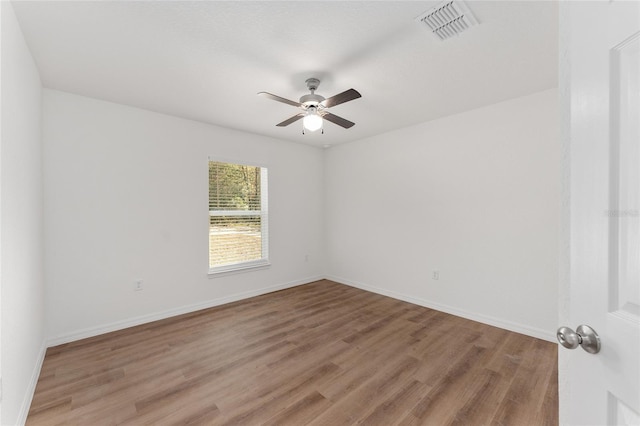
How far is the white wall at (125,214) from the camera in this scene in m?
2.79

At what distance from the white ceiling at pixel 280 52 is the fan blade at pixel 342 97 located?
280 millimetres

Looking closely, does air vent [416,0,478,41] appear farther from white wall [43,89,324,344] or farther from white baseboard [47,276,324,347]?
white baseboard [47,276,324,347]

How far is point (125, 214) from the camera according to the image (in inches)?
125

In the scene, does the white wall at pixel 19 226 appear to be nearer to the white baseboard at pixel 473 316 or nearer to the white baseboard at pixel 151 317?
the white baseboard at pixel 151 317

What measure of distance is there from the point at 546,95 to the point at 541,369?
264cm

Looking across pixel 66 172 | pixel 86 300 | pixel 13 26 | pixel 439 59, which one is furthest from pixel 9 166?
pixel 439 59

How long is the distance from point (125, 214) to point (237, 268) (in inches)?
63.1

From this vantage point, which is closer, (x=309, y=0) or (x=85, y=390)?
(x=309, y=0)

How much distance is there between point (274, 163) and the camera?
4.57 meters

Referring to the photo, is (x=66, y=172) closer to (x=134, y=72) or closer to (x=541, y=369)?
(x=134, y=72)

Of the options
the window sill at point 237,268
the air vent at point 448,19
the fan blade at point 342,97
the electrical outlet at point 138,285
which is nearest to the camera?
the air vent at point 448,19

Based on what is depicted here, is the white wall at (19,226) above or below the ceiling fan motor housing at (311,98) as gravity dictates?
below

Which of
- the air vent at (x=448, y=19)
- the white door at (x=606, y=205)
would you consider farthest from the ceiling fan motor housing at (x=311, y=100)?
the white door at (x=606, y=205)

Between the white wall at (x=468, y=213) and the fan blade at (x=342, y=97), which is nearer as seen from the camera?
the fan blade at (x=342, y=97)
